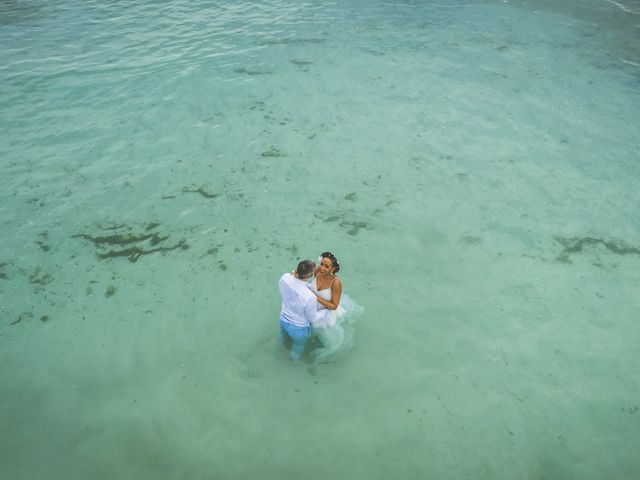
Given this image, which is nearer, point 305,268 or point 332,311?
point 305,268

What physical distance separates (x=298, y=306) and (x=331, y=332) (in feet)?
2.84

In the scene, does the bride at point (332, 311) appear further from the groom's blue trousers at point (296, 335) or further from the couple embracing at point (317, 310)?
the groom's blue trousers at point (296, 335)

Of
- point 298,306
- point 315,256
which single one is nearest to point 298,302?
point 298,306

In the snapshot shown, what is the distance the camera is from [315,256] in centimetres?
669

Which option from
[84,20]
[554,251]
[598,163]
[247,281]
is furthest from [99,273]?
[84,20]

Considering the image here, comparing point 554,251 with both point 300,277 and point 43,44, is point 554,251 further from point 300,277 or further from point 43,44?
point 43,44

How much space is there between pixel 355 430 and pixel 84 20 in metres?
17.6

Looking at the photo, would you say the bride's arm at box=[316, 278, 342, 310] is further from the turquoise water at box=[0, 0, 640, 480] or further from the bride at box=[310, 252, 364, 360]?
the turquoise water at box=[0, 0, 640, 480]

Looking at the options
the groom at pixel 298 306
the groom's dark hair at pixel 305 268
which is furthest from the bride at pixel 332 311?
the groom's dark hair at pixel 305 268

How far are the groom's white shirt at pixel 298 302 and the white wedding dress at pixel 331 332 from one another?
207 millimetres

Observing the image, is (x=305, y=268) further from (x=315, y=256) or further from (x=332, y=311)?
(x=315, y=256)

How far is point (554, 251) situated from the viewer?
692 centimetres

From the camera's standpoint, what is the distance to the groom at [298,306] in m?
4.53

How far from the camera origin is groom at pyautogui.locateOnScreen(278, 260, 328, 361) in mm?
4531
